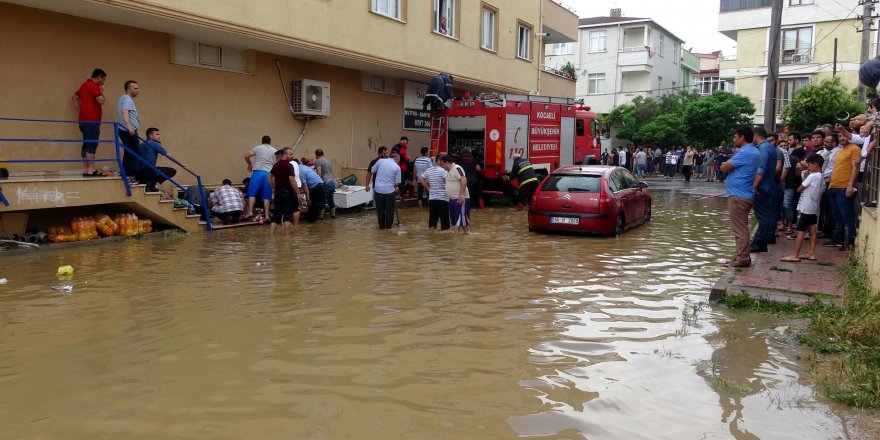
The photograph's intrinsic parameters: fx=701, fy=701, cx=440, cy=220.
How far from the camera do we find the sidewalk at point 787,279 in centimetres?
743

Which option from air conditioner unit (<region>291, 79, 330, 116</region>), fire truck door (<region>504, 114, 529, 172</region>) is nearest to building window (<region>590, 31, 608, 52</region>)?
fire truck door (<region>504, 114, 529, 172</region>)

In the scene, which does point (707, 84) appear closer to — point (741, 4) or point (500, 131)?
point (741, 4)

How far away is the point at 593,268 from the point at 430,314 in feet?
11.9

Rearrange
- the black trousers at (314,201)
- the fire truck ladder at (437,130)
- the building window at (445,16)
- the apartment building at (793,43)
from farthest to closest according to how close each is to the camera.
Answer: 1. the apartment building at (793,43)
2. the building window at (445,16)
3. the fire truck ladder at (437,130)
4. the black trousers at (314,201)

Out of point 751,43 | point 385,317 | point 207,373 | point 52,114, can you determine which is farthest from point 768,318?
point 751,43

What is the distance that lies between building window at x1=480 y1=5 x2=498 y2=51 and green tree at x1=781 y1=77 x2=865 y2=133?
1590 cm

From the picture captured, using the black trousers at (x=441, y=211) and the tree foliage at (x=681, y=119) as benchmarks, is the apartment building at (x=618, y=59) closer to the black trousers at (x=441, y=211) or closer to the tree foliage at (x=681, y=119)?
the tree foliage at (x=681, y=119)

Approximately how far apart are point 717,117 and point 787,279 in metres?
35.7

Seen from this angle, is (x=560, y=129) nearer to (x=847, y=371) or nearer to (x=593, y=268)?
(x=593, y=268)

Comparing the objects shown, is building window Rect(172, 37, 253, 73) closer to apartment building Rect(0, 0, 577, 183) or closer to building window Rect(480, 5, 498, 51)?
apartment building Rect(0, 0, 577, 183)

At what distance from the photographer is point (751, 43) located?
45875 mm

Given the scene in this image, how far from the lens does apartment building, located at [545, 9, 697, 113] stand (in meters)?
53.3

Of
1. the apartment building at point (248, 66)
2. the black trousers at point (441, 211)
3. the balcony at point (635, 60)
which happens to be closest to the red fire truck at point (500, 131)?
the apartment building at point (248, 66)

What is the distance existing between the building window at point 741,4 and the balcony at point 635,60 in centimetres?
699
